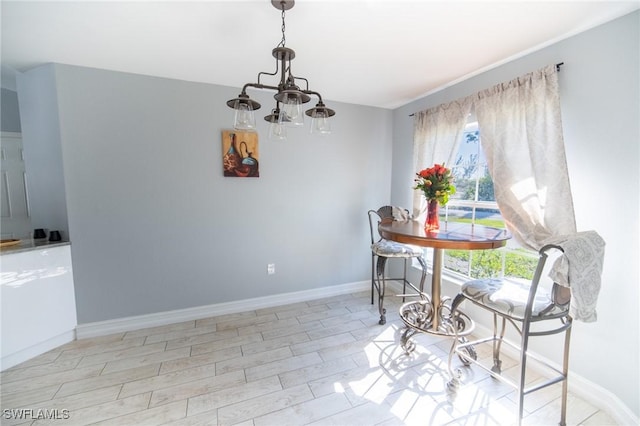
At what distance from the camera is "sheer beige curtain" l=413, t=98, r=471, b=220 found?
2441 millimetres

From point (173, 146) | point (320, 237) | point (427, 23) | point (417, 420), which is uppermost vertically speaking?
point (427, 23)

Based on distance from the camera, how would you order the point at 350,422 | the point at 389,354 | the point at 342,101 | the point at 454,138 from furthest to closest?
the point at 342,101
the point at 454,138
the point at 389,354
the point at 350,422

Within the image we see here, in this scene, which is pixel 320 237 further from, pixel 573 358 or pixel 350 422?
pixel 573 358

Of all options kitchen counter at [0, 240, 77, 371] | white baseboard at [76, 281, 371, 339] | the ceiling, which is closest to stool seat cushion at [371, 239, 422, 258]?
white baseboard at [76, 281, 371, 339]

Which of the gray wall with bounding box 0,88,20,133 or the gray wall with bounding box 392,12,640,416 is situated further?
the gray wall with bounding box 0,88,20,133

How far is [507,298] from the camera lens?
1539 mm

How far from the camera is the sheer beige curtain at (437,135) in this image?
8.01ft

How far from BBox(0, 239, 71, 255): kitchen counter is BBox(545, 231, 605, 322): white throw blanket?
360 centimetres

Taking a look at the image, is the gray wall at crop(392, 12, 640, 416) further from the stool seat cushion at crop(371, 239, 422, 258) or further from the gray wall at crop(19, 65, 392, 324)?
the gray wall at crop(19, 65, 392, 324)

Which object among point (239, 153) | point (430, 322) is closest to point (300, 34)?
point (239, 153)

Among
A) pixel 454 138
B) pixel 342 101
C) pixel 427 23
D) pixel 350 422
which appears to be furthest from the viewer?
pixel 342 101

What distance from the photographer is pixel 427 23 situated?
5.42 feet

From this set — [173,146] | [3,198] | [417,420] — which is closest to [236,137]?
[173,146]

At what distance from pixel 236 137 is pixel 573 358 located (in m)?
3.33
